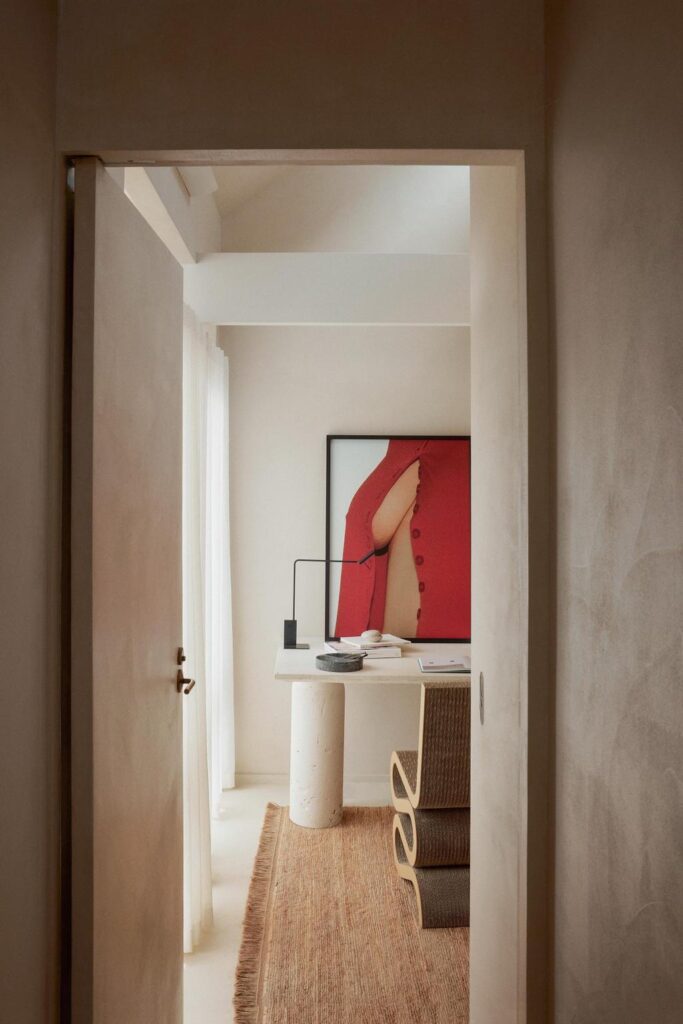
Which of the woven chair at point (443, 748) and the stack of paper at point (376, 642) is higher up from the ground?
the stack of paper at point (376, 642)

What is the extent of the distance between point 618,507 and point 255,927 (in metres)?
2.37

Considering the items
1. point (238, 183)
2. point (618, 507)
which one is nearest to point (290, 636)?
point (238, 183)

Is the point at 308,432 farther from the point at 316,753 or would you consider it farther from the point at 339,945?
the point at 339,945

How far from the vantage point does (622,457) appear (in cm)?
101

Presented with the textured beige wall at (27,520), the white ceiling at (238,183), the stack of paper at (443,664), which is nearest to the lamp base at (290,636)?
the stack of paper at (443,664)

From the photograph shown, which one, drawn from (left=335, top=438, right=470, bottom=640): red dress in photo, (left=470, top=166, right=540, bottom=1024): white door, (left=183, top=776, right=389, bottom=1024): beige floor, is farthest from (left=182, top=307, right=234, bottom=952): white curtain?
(left=470, top=166, right=540, bottom=1024): white door

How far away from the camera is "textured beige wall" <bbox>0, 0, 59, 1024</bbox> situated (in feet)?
3.92

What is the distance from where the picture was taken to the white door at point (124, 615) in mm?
1415

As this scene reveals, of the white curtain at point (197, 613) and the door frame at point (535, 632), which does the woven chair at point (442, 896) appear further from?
the door frame at point (535, 632)

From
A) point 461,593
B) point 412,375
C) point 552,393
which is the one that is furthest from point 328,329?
point 552,393

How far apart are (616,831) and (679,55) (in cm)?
89

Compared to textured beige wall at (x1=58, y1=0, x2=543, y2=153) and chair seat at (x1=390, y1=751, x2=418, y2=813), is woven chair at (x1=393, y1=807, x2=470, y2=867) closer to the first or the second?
chair seat at (x1=390, y1=751, x2=418, y2=813)

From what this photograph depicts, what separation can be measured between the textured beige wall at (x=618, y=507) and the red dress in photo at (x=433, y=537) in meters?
2.78

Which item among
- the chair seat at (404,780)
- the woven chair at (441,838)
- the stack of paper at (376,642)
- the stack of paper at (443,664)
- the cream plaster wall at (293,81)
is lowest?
the woven chair at (441,838)
